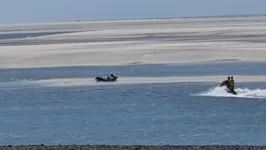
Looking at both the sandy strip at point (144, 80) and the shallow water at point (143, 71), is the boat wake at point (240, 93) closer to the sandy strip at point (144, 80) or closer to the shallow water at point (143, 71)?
the sandy strip at point (144, 80)

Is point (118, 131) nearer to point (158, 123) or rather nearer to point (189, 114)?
point (158, 123)

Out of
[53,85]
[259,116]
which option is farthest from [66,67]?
[259,116]

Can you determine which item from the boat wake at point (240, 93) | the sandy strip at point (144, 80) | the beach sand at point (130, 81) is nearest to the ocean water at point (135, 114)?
the boat wake at point (240, 93)

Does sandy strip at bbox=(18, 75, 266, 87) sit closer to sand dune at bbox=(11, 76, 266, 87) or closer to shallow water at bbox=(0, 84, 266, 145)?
sand dune at bbox=(11, 76, 266, 87)

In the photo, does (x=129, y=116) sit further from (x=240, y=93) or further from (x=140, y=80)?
(x=140, y=80)

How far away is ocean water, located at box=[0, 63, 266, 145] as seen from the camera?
2328 cm

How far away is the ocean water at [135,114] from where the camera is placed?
76.4 ft

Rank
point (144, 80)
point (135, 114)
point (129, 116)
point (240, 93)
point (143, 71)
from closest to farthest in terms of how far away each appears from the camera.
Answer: point (129, 116), point (135, 114), point (240, 93), point (144, 80), point (143, 71)

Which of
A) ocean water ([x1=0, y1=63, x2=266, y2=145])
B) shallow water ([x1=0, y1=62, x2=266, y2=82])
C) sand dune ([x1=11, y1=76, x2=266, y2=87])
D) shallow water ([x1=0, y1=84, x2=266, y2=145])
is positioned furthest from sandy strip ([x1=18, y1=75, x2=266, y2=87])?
shallow water ([x1=0, y1=84, x2=266, y2=145])

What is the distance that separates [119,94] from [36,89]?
15.2 feet

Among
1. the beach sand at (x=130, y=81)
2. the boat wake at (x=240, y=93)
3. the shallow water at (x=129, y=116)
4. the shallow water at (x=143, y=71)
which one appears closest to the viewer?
the shallow water at (x=129, y=116)

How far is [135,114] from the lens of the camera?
1120 inches

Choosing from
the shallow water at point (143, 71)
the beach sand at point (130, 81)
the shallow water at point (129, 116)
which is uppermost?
the shallow water at point (143, 71)

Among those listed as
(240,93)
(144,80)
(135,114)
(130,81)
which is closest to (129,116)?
(135,114)
